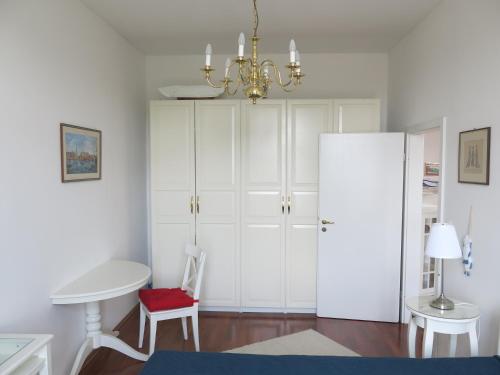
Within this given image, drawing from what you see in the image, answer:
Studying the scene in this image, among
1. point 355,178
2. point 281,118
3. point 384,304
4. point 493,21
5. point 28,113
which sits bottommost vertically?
point 384,304

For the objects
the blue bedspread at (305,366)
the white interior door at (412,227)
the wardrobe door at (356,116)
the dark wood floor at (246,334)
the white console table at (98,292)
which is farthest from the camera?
the wardrobe door at (356,116)

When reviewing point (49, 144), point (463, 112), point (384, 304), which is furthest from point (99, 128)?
point (384, 304)

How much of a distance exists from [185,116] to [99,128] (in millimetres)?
900

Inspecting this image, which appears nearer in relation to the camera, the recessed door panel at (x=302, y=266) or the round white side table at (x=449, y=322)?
the round white side table at (x=449, y=322)

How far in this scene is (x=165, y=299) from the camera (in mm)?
2852

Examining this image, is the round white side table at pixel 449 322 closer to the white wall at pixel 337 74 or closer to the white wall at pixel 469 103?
the white wall at pixel 469 103

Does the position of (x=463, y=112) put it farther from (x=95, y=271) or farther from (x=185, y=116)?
(x=95, y=271)

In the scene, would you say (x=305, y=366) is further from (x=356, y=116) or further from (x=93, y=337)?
(x=356, y=116)

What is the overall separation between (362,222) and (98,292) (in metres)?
2.39

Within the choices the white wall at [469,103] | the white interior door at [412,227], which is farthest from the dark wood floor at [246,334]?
the white wall at [469,103]

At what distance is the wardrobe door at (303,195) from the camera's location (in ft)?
11.7

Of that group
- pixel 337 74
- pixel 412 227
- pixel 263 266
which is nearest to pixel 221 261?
pixel 263 266

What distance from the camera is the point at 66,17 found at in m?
2.47

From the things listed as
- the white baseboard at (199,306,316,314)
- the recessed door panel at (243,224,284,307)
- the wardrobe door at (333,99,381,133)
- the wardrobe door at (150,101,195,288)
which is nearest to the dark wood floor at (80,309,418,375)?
the white baseboard at (199,306,316,314)
